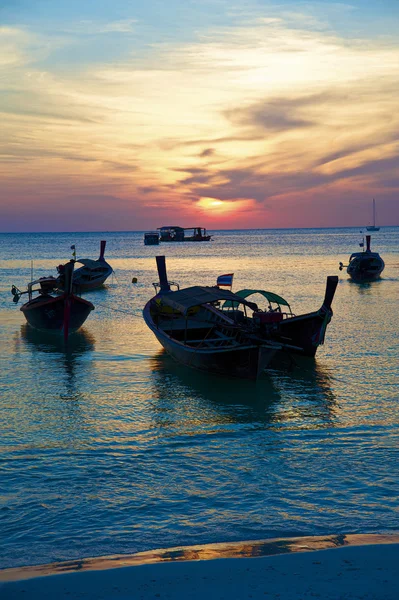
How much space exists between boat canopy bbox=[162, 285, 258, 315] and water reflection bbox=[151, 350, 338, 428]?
2296mm

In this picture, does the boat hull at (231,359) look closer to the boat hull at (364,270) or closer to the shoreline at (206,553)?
the shoreline at (206,553)

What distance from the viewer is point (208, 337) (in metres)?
22.5

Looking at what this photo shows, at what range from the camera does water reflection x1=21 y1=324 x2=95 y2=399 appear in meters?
19.8

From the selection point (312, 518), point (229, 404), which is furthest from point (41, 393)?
point (312, 518)

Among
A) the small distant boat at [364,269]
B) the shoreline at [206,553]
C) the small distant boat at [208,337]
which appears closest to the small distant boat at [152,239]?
the small distant boat at [364,269]

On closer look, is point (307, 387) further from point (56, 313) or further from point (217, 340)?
point (56, 313)

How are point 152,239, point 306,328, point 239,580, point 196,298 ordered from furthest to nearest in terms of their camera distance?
1. point 152,239
2. point 306,328
3. point 196,298
4. point 239,580

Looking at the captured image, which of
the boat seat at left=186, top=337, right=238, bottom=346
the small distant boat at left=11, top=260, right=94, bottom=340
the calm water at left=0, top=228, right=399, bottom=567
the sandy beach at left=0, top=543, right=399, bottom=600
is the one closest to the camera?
the sandy beach at left=0, top=543, right=399, bottom=600

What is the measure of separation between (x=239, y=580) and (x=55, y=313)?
23.1 meters

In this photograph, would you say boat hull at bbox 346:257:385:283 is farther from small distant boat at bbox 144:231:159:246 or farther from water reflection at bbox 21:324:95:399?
small distant boat at bbox 144:231:159:246

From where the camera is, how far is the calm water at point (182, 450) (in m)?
9.15

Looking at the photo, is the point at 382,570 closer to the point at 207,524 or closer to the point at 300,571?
the point at 300,571

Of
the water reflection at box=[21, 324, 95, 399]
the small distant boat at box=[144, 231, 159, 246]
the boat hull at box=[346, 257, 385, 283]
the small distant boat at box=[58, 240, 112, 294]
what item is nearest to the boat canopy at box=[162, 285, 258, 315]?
the water reflection at box=[21, 324, 95, 399]

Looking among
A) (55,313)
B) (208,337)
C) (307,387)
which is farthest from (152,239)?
(307,387)
